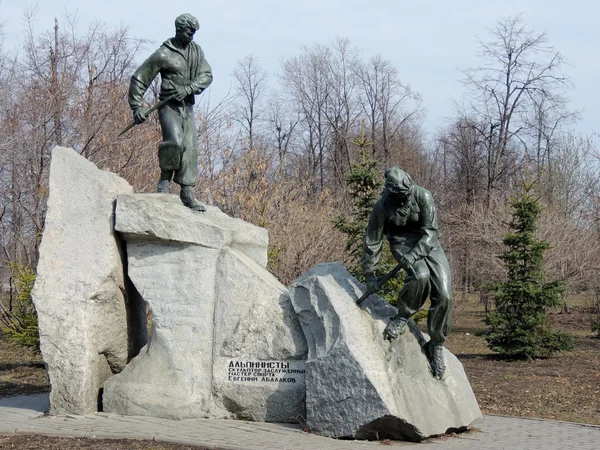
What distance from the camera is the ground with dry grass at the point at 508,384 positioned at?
7781mm

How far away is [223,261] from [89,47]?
55.0 feet

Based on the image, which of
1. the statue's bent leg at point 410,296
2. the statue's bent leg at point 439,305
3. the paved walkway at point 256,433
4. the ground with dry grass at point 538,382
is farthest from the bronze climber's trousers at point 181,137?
the ground with dry grass at point 538,382

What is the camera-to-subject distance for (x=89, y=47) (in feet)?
78.4

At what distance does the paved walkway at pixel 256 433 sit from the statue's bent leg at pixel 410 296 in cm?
113

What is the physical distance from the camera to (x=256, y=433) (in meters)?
8.03

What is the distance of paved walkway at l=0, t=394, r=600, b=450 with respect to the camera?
7613 millimetres

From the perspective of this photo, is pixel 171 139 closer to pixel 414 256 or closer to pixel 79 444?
pixel 414 256

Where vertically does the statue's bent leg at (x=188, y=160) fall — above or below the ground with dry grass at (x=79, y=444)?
above

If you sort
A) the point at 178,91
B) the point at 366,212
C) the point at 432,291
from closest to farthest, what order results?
the point at 432,291 < the point at 178,91 < the point at 366,212

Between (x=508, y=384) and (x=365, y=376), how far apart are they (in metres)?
6.20

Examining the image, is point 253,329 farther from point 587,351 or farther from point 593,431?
point 587,351

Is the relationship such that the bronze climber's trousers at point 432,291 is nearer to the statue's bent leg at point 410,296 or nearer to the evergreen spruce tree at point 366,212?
the statue's bent leg at point 410,296

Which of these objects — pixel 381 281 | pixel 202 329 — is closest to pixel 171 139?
pixel 202 329

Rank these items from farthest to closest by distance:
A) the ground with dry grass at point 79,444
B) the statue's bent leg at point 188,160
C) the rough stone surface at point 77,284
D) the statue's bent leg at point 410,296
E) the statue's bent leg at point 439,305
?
the statue's bent leg at point 188,160
the rough stone surface at point 77,284
the statue's bent leg at point 439,305
the statue's bent leg at point 410,296
the ground with dry grass at point 79,444
